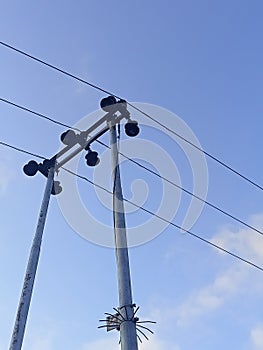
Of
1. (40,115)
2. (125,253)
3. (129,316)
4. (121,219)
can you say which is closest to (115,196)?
(121,219)

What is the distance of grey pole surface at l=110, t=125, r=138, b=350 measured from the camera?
6.40 meters

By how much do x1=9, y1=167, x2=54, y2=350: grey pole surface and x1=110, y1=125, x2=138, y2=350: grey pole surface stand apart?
1340 mm

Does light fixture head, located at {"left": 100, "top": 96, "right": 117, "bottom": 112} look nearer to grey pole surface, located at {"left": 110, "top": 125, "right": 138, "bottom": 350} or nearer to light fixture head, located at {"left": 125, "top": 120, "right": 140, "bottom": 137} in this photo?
light fixture head, located at {"left": 125, "top": 120, "right": 140, "bottom": 137}

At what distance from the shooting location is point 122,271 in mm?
7008

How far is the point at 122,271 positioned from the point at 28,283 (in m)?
1.51

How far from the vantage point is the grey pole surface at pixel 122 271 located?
6403 millimetres

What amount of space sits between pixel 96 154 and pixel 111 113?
0.90 metres

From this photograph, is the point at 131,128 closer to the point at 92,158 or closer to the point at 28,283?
the point at 92,158

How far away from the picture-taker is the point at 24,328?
21.8 ft

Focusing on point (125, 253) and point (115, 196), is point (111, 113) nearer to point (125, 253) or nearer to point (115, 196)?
point (115, 196)

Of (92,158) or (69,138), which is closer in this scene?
(92,158)

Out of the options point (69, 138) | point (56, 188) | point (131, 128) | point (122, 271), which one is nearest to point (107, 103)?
point (131, 128)

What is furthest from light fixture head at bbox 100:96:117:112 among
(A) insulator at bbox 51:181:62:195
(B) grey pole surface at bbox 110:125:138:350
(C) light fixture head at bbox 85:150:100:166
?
(A) insulator at bbox 51:181:62:195

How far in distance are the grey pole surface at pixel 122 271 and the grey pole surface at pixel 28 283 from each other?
1.34m
